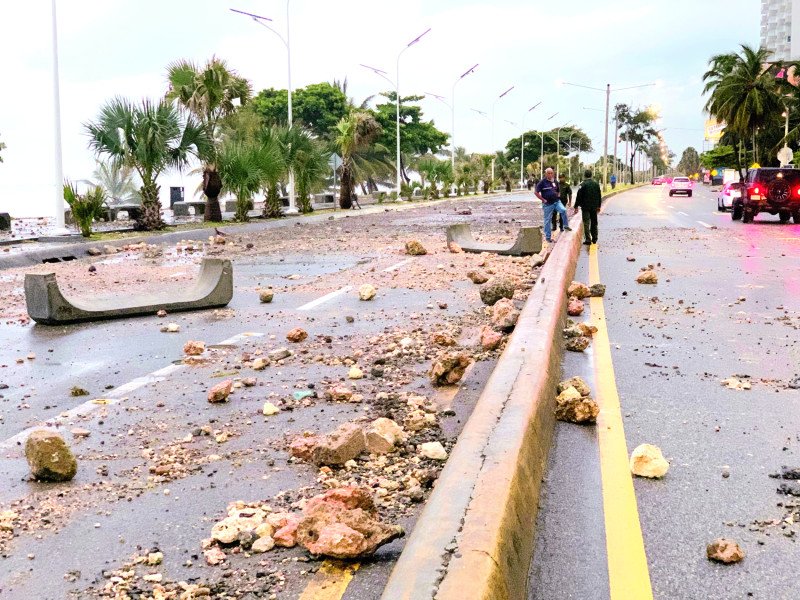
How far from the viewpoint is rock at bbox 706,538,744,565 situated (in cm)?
378

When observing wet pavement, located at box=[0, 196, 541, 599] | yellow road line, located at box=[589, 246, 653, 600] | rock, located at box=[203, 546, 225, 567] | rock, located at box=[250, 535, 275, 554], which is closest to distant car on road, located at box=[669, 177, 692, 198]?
wet pavement, located at box=[0, 196, 541, 599]

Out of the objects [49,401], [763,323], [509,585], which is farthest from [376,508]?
[763,323]

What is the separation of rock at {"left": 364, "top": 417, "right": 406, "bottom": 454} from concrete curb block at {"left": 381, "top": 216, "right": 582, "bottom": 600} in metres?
0.47

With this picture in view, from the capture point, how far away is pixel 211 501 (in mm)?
4496

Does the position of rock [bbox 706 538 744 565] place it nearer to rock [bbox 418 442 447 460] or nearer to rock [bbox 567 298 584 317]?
rock [bbox 418 442 447 460]

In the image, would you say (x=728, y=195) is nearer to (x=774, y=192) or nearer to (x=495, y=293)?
(x=774, y=192)

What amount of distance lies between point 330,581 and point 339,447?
1.42 meters

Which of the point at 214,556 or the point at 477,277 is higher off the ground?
the point at 477,277

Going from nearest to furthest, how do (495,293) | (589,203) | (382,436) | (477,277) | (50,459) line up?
(50,459) < (382,436) < (495,293) < (477,277) < (589,203)

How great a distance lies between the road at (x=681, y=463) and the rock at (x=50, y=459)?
93.2 inches

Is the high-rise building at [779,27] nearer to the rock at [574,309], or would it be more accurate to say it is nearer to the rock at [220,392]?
the rock at [574,309]

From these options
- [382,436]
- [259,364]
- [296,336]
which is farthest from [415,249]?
[382,436]

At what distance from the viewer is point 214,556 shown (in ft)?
12.5

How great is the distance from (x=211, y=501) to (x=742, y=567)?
2.31 metres
